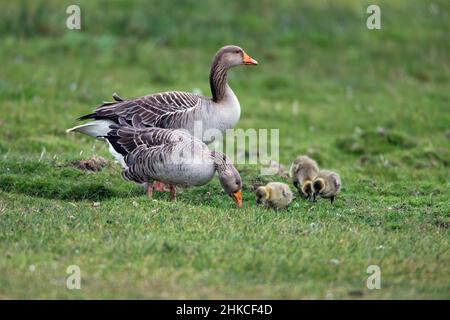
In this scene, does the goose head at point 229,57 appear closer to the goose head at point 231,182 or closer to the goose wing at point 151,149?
the goose wing at point 151,149

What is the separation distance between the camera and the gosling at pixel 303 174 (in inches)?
417

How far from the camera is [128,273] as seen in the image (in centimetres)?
741

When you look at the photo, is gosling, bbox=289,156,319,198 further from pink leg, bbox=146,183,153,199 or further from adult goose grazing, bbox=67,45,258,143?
pink leg, bbox=146,183,153,199

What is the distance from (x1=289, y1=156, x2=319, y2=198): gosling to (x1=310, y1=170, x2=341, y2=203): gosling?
0.45 ft

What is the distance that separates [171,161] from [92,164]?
2.24 meters

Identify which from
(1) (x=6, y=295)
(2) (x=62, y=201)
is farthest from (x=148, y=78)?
(1) (x=6, y=295)

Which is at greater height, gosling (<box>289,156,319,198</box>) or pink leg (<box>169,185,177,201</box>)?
gosling (<box>289,156,319,198</box>)

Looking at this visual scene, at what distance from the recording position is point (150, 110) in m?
11.1

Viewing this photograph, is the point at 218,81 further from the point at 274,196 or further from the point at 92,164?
the point at 274,196

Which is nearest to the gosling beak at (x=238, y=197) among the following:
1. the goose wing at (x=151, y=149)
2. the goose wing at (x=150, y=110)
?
the goose wing at (x=151, y=149)

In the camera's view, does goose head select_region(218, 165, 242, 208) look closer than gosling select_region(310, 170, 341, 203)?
Yes

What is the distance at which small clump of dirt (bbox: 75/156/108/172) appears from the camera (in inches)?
452

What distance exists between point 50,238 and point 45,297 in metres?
1.31

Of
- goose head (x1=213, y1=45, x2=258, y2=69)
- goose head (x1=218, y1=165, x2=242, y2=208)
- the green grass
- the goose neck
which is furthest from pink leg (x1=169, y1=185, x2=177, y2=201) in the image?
goose head (x1=213, y1=45, x2=258, y2=69)
